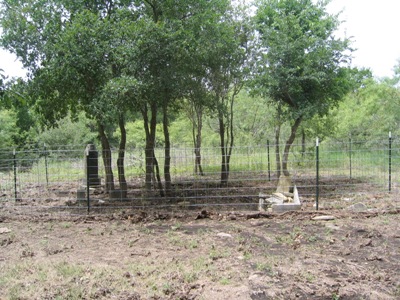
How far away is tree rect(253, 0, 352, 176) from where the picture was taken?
34.7 feet

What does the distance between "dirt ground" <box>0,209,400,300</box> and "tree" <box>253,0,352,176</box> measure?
4.15 meters

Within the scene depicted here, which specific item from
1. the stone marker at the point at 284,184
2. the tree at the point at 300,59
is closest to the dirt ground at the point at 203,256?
the stone marker at the point at 284,184

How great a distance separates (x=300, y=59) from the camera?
1059 centimetres

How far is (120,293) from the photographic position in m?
4.03

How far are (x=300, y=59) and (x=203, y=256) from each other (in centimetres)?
747

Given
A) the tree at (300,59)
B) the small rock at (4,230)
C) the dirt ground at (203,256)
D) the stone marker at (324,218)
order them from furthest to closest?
the tree at (300,59) → the stone marker at (324,218) → the small rock at (4,230) → the dirt ground at (203,256)

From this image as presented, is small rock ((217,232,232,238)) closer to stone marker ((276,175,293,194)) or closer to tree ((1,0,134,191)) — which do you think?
tree ((1,0,134,191))

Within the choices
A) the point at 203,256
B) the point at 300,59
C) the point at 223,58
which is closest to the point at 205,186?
the point at 223,58

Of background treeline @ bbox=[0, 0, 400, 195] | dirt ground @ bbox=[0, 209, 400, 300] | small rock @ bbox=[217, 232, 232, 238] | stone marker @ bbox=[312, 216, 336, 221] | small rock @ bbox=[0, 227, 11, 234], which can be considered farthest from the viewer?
background treeline @ bbox=[0, 0, 400, 195]

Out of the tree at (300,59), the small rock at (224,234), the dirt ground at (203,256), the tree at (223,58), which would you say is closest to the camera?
the dirt ground at (203,256)

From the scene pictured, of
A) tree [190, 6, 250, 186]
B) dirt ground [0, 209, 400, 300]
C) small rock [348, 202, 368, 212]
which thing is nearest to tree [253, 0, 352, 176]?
tree [190, 6, 250, 186]

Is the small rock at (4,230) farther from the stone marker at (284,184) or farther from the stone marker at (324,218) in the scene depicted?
the stone marker at (284,184)

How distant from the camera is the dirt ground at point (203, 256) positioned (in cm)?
408

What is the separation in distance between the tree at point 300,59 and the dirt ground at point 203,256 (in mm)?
4153
